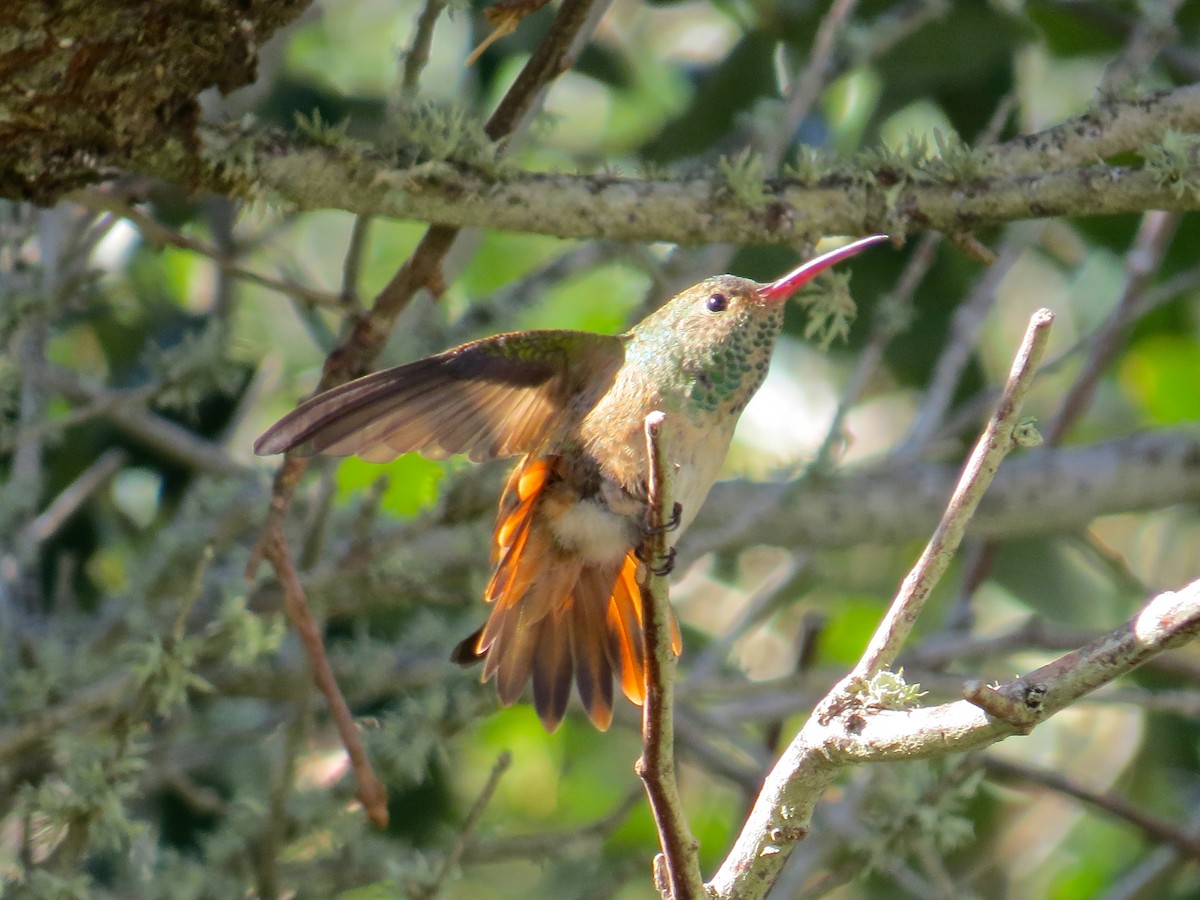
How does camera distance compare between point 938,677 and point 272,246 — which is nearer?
point 938,677

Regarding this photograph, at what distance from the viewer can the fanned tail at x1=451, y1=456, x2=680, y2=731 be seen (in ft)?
8.21

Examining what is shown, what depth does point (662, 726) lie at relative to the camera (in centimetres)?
158

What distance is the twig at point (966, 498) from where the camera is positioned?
58.2 inches

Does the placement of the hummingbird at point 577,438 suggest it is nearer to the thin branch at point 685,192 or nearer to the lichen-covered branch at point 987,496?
the thin branch at point 685,192

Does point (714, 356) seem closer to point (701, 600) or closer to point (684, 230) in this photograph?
point (684, 230)

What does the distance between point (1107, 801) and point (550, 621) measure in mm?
1469

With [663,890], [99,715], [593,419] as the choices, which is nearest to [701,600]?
[99,715]

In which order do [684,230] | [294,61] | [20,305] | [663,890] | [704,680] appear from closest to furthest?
[663,890] < [684,230] < [20,305] < [704,680] < [294,61]

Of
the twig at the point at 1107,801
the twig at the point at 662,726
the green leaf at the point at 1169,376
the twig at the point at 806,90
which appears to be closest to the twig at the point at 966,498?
the twig at the point at 662,726

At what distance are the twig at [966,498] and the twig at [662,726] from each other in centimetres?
20

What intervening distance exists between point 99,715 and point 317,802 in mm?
483

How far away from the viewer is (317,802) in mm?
3193

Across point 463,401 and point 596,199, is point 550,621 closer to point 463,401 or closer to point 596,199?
point 463,401

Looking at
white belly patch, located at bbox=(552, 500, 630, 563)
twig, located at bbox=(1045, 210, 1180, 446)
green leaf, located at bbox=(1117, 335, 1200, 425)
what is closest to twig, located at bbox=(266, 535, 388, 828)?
white belly patch, located at bbox=(552, 500, 630, 563)
